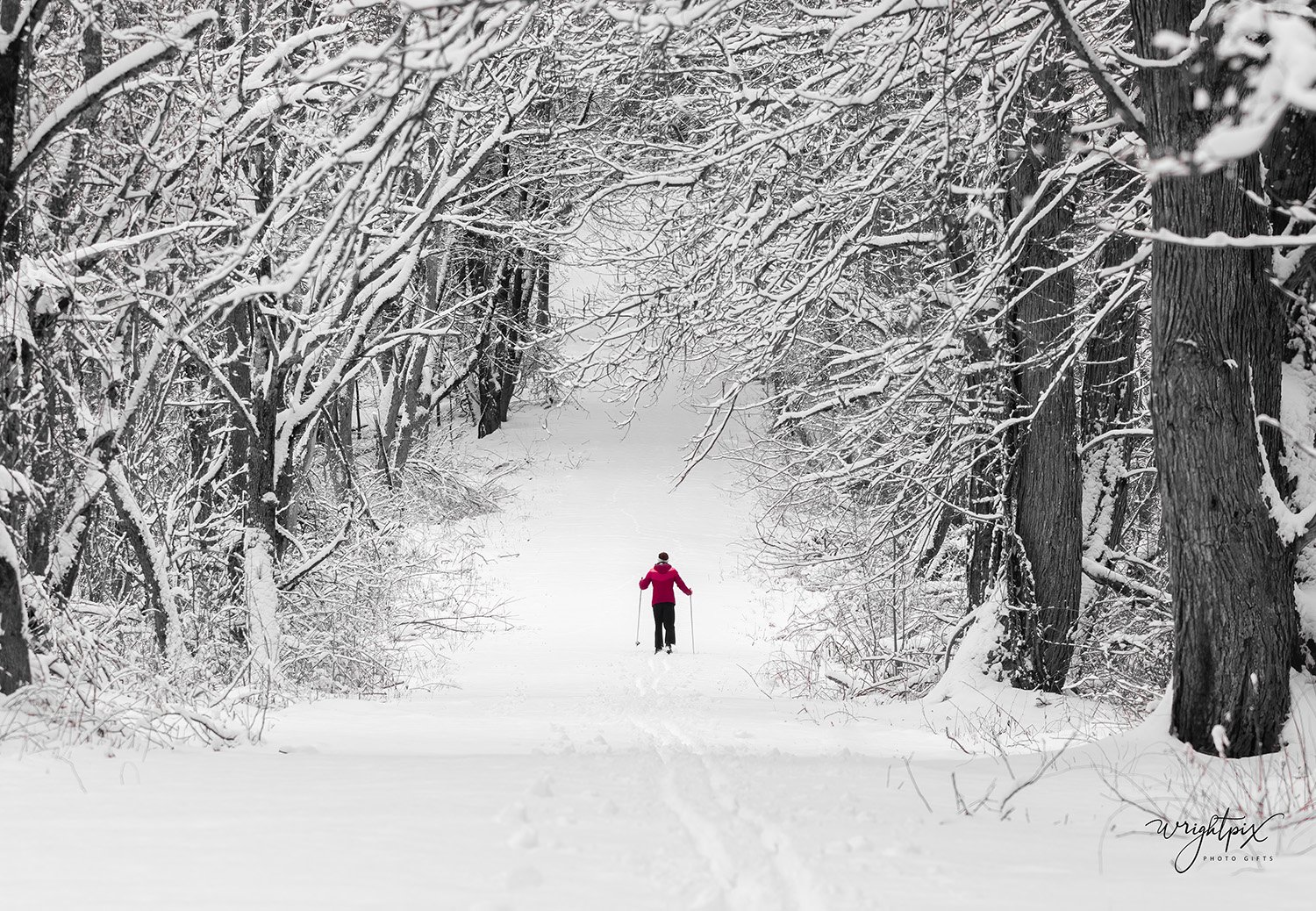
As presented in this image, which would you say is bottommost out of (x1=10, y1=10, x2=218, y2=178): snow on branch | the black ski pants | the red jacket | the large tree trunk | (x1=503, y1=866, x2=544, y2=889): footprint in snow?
the black ski pants

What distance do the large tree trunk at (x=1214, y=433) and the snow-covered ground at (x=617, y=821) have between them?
0.45 m

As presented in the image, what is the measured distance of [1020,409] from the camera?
32.0 ft

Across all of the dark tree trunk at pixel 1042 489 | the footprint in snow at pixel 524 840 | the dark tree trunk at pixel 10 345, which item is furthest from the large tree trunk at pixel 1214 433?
the dark tree trunk at pixel 10 345

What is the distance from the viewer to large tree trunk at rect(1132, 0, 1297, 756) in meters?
5.51

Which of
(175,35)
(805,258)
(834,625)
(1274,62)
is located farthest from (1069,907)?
(834,625)

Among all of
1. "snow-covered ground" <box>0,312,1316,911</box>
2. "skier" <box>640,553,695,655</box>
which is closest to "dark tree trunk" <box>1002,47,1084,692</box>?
"snow-covered ground" <box>0,312,1316,911</box>

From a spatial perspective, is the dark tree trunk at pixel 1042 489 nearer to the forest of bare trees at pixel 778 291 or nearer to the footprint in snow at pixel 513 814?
the forest of bare trees at pixel 778 291

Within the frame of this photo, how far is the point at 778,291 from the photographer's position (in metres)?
8.49

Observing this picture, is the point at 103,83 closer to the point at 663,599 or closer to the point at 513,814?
the point at 513,814

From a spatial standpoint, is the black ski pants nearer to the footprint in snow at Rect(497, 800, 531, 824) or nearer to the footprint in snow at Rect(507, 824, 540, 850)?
the footprint in snow at Rect(497, 800, 531, 824)

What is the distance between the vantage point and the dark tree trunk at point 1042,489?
31.2 ft

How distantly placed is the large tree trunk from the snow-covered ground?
0.45 meters

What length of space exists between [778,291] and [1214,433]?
11.8 feet

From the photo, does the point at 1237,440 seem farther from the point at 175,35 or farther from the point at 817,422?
the point at 817,422
